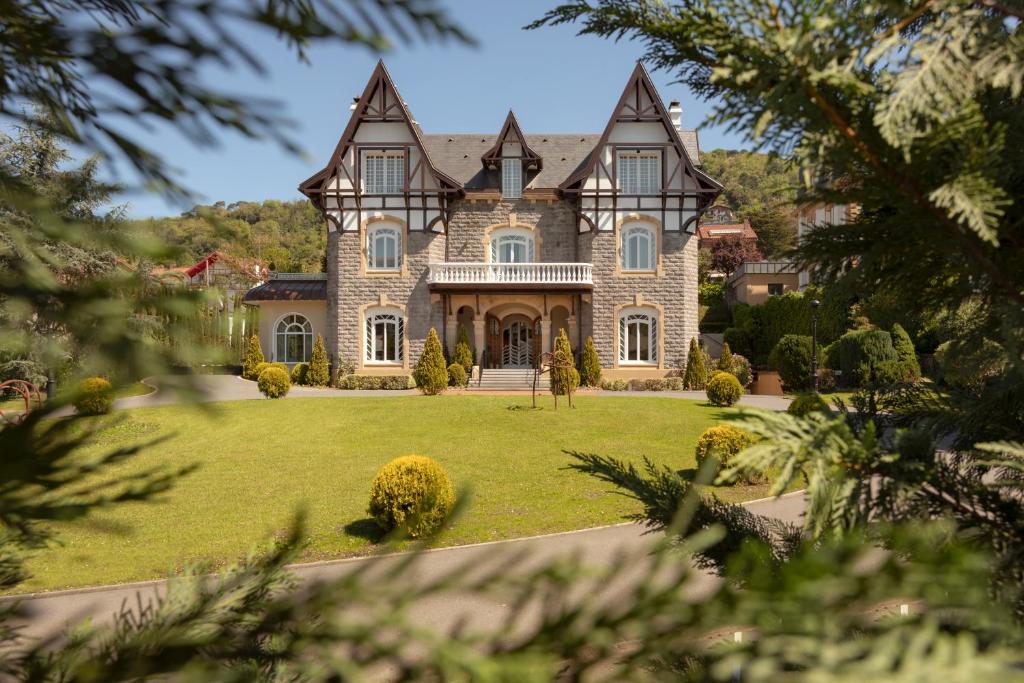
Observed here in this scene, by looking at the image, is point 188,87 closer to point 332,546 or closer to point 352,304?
point 332,546

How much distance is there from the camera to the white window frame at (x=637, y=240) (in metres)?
23.1

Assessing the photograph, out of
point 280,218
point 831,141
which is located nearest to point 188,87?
point 831,141

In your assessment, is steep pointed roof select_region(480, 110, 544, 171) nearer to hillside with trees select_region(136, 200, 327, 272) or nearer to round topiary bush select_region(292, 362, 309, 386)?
hillside with trees select_region(136, 200, 327, 272)

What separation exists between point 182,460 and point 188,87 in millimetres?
11947

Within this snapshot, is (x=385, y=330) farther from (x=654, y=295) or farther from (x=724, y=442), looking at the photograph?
(x=724, y=442)

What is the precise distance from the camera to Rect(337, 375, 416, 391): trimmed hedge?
22188mm

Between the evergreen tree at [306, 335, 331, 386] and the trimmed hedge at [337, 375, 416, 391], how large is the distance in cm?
74

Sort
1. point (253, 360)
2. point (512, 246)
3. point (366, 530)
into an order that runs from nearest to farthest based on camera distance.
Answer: point (366, 530) < point (253, 360) < point (512, 246)

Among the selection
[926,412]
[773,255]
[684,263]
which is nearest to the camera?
[773,255]

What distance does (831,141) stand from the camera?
1.42 metres

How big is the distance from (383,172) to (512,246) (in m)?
5.51

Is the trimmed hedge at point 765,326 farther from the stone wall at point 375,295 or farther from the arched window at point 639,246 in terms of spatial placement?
the stone wall at point 375,295

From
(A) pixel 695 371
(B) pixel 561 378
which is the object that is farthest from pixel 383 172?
(A) pixel 695 371

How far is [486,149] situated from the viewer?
25531 millimetres
